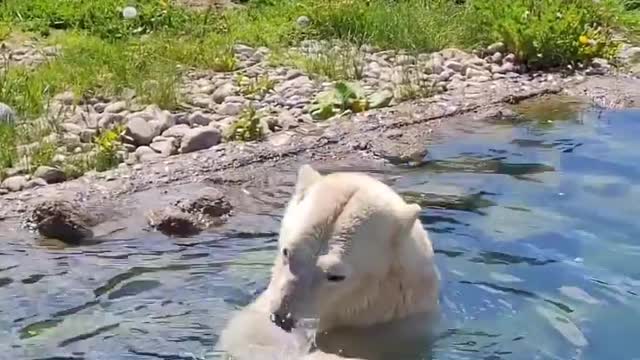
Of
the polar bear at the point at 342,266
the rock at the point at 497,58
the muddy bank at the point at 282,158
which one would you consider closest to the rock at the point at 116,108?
the muddy bank at the point at 282,158

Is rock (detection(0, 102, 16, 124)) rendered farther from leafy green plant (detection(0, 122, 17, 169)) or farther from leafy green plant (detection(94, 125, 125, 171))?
leafy green plant (detection(94, 125, 125, 171))

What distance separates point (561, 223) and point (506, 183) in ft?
2.67

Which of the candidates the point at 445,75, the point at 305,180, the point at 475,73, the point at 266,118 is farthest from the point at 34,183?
the point at 475,73

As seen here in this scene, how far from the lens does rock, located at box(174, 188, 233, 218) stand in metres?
6.60

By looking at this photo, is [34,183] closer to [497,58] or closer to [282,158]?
[282,158]

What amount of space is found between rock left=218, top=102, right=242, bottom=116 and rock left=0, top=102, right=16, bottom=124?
1.59 meters

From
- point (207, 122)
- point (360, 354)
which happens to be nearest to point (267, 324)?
point (360, 354)

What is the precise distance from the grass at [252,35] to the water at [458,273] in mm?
1919

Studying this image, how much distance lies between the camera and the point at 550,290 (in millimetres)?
5566

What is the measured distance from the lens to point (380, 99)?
9156 millimetres

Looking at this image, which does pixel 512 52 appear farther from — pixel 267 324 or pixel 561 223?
pixel 267 324

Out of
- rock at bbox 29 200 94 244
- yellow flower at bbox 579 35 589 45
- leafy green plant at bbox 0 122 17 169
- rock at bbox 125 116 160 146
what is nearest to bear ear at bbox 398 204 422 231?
rock at bbox 29 200 94 244

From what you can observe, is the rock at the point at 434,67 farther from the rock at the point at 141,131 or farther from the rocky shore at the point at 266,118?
the rock at the point at 141,131

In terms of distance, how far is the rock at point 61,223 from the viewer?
6.30 metres
